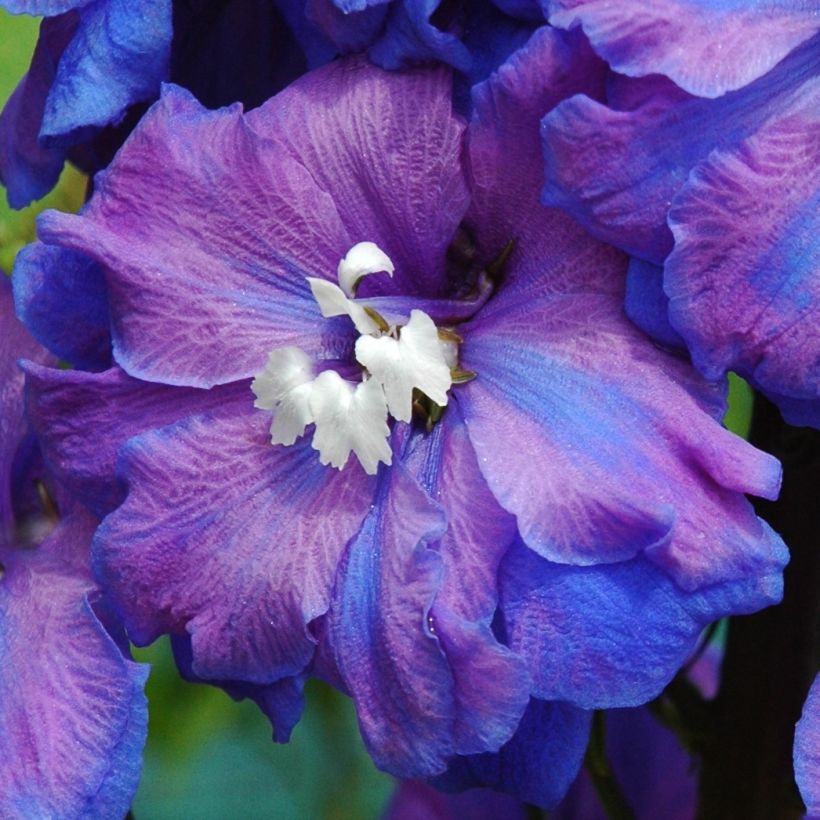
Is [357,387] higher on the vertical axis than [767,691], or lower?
higher

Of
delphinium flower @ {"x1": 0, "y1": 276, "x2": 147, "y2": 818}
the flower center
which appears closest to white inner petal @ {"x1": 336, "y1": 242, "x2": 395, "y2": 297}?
the flower center

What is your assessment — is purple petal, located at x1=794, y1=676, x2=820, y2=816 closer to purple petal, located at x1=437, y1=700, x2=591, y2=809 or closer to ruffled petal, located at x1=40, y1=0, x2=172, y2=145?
purple petal, located at x1=437, y1=700, x2=591, y2=809

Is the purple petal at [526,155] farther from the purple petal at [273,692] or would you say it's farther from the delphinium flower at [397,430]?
the purple petal at [273,692]

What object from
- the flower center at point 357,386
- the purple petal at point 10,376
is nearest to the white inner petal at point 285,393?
the flower center at point 357,386

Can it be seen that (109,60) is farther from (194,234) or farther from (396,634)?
(396,634)

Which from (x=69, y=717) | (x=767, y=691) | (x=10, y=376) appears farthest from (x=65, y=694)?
(x=767, y=691)
